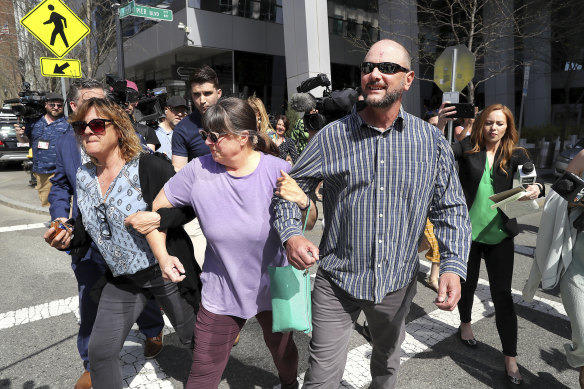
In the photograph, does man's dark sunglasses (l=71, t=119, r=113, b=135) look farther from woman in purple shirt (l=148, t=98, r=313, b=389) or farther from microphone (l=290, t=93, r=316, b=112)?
microphone (l=290, t=93, r=316, b=112)

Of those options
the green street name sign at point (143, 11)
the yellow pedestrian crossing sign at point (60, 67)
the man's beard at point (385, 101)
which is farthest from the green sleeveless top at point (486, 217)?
the green street name sign at point (143, 11)

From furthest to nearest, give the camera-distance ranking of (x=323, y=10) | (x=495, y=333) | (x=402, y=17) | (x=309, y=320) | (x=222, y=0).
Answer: (x=222, y=0), (x=402, y=17), (x=323, y=10), (x=495, y=333), (x=309, y=320)

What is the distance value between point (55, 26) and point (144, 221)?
6476 millimetres

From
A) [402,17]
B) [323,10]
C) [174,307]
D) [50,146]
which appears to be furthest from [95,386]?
[402,17]

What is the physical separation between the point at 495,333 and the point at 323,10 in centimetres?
1366

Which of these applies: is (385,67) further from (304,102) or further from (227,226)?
(304,102)

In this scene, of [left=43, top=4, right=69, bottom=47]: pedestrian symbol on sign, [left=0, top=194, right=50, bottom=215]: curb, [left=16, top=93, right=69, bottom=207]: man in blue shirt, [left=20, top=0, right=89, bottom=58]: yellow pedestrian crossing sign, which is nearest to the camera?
[left=16, top=93, right=69, bottom=207]: man in blue shirt

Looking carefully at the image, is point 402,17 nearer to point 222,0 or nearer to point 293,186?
point 222,0

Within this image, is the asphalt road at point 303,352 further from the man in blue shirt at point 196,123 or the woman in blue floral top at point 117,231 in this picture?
the man in blue shirt at point 196,123

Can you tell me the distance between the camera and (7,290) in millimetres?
4773

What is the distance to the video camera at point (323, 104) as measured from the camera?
3.16 metres

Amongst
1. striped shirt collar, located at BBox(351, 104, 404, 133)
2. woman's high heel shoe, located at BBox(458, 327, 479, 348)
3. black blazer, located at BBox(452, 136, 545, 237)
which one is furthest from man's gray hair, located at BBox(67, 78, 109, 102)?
woman's high heel shoe, located at BBox(458, 327, 479, 348)

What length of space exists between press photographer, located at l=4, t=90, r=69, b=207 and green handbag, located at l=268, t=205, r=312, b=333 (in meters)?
4.97

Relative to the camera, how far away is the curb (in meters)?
8.92
